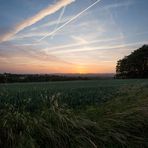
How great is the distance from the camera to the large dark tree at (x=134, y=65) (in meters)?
41.7

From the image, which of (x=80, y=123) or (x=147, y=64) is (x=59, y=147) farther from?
(x=147, y=64)

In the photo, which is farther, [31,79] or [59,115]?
[31,79]

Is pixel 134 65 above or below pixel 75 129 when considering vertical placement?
above

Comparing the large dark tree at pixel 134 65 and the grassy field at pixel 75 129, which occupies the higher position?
the large dark tree at pixel 134 65

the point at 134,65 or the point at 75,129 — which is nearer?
the point at 75,129

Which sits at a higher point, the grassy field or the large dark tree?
the large dark tree

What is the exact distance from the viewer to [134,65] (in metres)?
43.0

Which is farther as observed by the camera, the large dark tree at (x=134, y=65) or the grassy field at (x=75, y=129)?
the large dark tree at (x=134, y=65)

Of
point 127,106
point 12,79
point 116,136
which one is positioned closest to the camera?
point 116,136

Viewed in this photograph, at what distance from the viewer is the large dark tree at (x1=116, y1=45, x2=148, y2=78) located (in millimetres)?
41650

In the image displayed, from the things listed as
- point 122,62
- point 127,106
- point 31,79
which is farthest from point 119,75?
point 127,106

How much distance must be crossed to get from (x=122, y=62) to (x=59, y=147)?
40.8 m

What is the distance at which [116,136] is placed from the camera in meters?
4.93

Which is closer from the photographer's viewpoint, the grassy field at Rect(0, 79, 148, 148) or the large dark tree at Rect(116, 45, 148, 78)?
the grassy field at Rect(0, 79, 148, 148)
